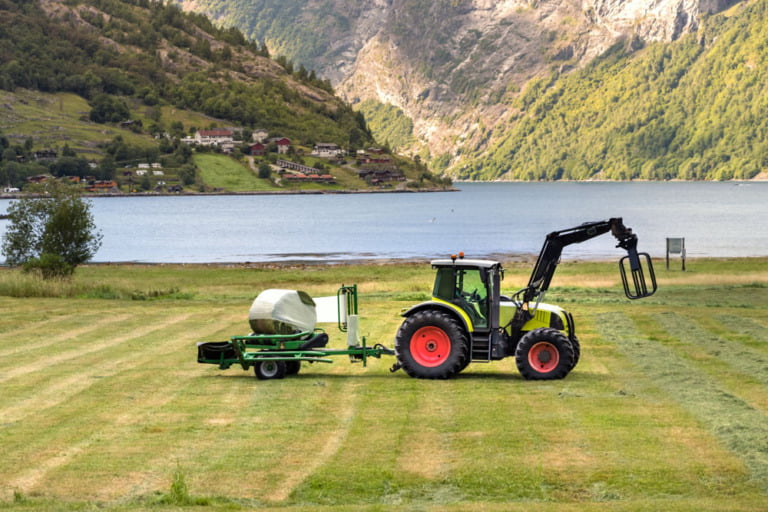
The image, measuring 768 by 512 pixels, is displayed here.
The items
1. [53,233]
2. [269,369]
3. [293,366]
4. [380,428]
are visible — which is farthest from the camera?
[53,233]

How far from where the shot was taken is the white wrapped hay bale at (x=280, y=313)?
24.0 metres

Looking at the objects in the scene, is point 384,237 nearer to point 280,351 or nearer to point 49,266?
point 49,266

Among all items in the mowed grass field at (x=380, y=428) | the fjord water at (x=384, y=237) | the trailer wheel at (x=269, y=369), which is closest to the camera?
the mowed grass field at (x=380, y=428)

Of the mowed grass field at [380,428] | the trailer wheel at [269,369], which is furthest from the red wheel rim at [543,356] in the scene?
the trailer wheel at [269,369]

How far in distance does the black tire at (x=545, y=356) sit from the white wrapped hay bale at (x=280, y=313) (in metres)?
5.23

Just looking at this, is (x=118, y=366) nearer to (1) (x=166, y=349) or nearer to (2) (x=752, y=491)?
(1) (x=166, y=349)

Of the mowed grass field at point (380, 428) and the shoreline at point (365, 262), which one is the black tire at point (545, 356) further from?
the shoreline at point (365, 262)

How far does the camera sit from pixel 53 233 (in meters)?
61.6

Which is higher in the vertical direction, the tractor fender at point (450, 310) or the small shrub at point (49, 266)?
the small shrub at point (49, 266)

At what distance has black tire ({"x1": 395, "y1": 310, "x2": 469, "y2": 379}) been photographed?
74.9 ft

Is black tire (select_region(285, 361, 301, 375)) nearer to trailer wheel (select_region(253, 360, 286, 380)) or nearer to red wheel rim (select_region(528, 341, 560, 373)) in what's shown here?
trailer wheel (select_region(253, 360, 286, 380))

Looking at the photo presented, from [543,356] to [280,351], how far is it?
612 centimetres

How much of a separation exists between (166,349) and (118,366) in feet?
11.4

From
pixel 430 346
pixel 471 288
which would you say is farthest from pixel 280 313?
pixel 471 288
